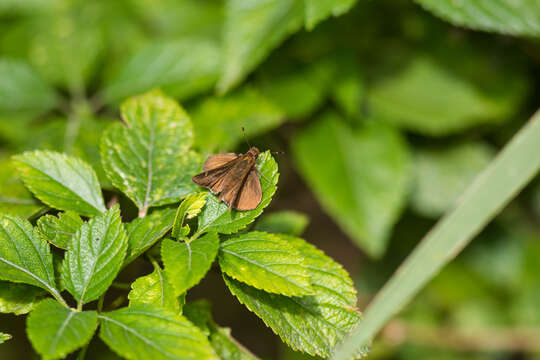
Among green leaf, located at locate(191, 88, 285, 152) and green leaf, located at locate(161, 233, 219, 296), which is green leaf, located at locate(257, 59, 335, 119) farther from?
green leaf, located at locate(161, 233, 219, 296)

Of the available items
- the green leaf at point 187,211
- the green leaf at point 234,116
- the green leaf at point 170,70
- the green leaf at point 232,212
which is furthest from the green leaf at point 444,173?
the green leaf at point 187,211

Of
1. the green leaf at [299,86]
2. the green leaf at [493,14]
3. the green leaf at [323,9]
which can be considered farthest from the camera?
the green leaf at [299,86]

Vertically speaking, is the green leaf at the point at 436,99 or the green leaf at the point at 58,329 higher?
the green leaf at the point at 58,329

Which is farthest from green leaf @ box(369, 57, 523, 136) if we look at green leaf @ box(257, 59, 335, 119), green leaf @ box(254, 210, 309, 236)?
green leaf @ box(254, 210, 309, 236)

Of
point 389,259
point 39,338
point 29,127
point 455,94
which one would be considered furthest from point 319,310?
point 389,259

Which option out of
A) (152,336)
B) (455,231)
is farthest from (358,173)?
(152,336)

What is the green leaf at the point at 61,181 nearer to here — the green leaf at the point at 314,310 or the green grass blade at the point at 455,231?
the green leaf at the point at 314,310

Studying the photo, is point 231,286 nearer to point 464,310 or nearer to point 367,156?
point 367,156

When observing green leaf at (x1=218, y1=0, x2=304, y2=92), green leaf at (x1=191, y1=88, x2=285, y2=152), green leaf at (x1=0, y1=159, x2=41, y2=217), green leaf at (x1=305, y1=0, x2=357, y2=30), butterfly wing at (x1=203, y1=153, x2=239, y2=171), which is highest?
green leaf at (x1=305, y1=0, x2=357, y2=30)
